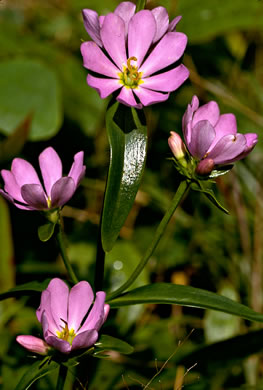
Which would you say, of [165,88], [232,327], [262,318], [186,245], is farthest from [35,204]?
[186,245]

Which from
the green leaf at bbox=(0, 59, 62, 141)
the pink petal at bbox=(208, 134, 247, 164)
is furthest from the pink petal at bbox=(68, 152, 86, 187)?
the green leaf at bbox=(0, 59, 62, 141)

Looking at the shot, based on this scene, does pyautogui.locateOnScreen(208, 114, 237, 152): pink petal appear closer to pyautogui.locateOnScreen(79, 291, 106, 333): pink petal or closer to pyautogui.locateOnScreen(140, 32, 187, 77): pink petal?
pyautogui.locateOnScreen(140, 32, 187, 77): pink petal

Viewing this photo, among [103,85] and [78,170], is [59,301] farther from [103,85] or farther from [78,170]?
[103,85]

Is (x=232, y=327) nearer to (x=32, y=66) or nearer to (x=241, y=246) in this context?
(x=241, y=246)

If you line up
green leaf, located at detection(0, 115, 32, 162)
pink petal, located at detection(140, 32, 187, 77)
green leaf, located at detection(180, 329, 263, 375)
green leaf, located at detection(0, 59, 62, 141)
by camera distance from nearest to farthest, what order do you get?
pink petal, located at detection(140, 32, 187, 77), green leaf, located at detection(180, 329, 263, 375), green leaf, located at detection(0, 115, 32, 162), green leaf, located at detection(0, 59, 62, 141)

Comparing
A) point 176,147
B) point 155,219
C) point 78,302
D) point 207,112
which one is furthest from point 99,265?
point 155,219
